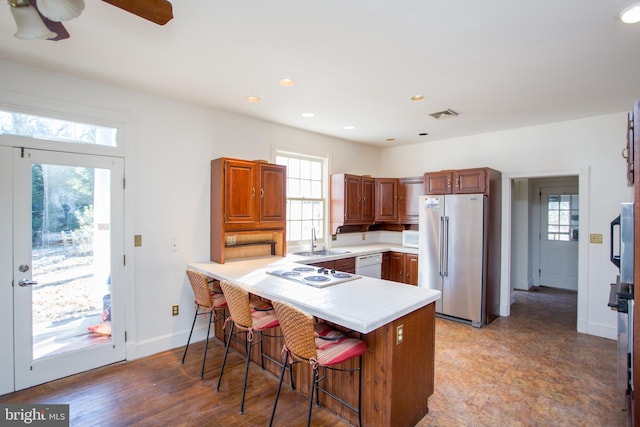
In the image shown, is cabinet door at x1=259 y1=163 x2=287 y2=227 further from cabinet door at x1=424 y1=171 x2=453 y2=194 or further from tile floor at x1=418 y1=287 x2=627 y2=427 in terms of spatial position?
tile floor at x1=418 y1=287 x2=627 y2=427

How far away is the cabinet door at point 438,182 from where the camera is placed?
14.7 ft

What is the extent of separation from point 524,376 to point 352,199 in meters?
3.14

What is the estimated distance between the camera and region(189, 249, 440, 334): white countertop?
1891mm

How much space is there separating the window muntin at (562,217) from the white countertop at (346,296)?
5297 mm

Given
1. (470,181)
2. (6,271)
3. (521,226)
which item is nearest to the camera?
(6,271)

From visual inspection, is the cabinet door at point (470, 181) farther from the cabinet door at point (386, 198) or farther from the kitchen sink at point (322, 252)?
the kitchen sink at point (322, 252)

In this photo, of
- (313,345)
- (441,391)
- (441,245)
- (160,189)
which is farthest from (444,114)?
(160,189)

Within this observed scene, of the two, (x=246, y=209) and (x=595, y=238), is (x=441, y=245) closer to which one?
(x=595, y=238)

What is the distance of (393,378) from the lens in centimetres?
198

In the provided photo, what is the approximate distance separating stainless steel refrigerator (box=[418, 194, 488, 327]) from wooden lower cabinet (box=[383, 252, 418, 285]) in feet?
0.75

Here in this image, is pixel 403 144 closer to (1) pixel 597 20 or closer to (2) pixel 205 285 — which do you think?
(1) pixel 597 20

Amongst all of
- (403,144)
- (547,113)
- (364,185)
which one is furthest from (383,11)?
(403,144)

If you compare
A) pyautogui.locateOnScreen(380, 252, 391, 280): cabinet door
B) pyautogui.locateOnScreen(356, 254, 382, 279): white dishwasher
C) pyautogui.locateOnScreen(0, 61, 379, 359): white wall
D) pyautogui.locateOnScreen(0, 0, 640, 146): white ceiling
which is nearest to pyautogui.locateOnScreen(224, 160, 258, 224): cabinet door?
pyautogui.locateOnScreen(0, 61, 379, 359): white wall

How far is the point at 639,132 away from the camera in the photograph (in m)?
1.61
